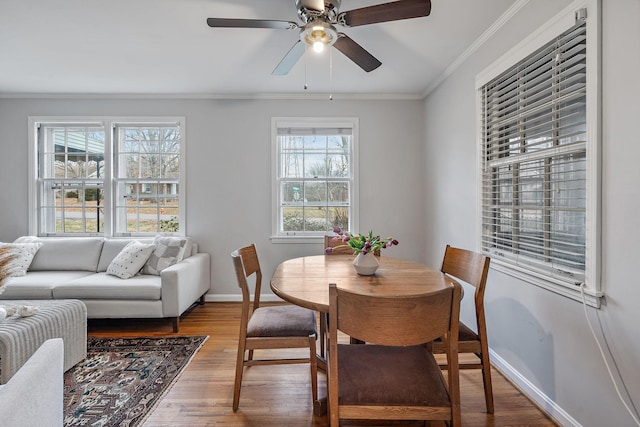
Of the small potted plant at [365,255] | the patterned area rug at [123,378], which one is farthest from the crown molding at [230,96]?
the patterned area rug at [123,378]

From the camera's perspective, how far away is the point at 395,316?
3.43 feet

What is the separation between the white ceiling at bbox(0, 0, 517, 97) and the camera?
2.06 meters

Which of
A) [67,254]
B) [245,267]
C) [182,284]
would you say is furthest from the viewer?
[67,254]

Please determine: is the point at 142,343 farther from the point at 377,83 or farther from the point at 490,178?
the point at 377,83

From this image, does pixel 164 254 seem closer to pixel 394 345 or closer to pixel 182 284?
pixel 182 284

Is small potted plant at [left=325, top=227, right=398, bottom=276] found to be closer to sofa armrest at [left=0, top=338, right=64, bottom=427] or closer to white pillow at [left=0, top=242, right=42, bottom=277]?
sofa armrest at [left=0, top=338, right=64, bottom=427]

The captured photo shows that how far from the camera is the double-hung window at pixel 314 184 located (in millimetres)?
3734

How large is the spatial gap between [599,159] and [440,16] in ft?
4.59

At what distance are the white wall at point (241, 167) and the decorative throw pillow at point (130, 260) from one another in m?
0.64

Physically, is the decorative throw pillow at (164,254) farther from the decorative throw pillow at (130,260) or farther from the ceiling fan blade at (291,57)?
the ceiling fan blade at (291,57)

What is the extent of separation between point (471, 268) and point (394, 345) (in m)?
0.98

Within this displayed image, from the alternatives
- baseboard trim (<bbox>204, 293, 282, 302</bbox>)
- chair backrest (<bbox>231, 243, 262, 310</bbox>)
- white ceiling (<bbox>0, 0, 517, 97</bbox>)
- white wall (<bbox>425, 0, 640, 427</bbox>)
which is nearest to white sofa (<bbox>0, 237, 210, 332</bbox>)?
baseboard trim (<bbox>204, 293, 282, 302</bbox>)

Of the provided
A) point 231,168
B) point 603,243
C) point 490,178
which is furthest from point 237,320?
point 603,243

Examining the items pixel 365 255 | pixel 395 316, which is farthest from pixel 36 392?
pixel 365 255
